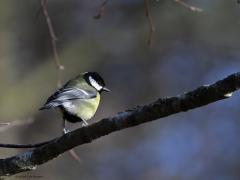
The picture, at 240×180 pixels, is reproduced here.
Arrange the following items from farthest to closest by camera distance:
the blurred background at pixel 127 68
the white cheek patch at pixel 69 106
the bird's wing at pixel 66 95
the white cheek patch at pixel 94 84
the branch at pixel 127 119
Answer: the blurred background at pixel 127 68, the white cheek patch at pixel 94 84, the white cheek patch at pixel 69 106, the bird's wing at pixel 66 95, the branch at pixel 127 119

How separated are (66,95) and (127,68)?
364 cm

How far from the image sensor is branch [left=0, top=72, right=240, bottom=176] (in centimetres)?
210

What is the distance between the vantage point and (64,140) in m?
2.47

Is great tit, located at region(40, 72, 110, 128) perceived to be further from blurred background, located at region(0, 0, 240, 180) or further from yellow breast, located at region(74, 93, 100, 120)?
blurred background, located at region(0, 0, 240, 180)

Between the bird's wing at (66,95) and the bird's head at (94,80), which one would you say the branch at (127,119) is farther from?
the bird's head at (94,80)

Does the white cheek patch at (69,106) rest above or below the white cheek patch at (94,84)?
above

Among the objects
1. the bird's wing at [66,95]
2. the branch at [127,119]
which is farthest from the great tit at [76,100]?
the branch at [127,119]

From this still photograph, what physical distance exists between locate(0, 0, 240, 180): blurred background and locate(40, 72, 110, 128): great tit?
7.93ft

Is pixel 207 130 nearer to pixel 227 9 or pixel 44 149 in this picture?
pixel 227 9

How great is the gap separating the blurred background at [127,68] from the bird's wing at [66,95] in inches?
99.1

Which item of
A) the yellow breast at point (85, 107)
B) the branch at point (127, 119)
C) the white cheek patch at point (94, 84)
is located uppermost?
the branch at point (127, 119)

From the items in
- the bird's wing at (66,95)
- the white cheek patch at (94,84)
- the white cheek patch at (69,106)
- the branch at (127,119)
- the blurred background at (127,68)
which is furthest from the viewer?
the blurred background at (127,68)

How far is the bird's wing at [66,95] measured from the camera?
161 inches

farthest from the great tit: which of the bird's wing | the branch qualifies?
the branch
